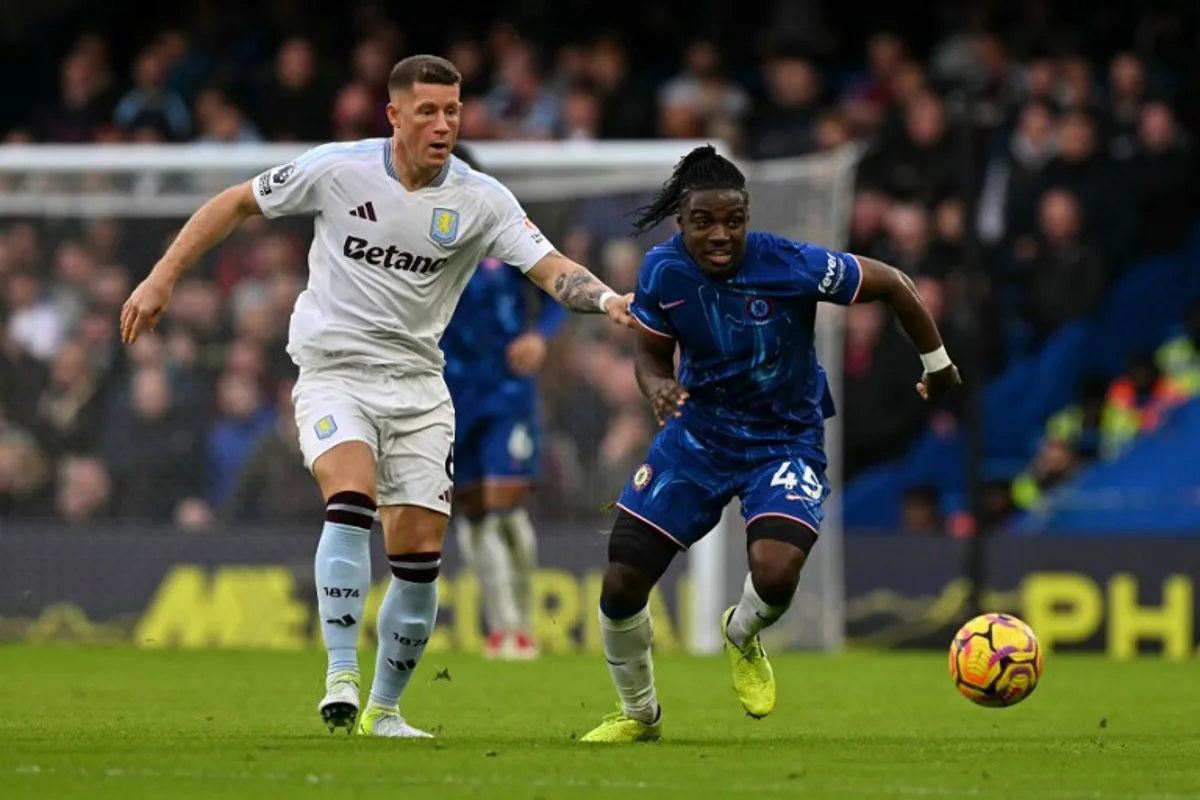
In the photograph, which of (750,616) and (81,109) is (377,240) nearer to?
(750,616)

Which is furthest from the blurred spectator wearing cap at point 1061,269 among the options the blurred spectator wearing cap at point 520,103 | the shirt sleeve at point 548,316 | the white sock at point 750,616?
the white sock at point 750,616

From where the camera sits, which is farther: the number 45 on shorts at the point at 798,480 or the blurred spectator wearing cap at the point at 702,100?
the blurred spectator wearing cap at the point at 702,100

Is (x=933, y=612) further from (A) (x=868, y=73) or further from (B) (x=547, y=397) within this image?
(A) (x=868, y=73)

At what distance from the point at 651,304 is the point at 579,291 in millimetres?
297

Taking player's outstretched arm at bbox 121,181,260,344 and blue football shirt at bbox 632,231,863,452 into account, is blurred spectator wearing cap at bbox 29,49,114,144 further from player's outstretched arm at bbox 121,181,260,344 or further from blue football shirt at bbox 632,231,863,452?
blue football shirt at bbox 632,231,863,452

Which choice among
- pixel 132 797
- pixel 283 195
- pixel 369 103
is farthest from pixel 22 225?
pixel 132 797

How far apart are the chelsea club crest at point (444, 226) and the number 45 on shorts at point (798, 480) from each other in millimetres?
1481

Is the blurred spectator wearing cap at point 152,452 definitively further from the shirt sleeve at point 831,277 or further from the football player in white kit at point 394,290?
the shirt sleeve at point 831,277

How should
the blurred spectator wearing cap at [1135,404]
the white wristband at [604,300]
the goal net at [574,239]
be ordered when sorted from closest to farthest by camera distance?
the white wristband at [604,300] → the goal net at [574,239] → the blurred spectator wearing cap at [1135,404]

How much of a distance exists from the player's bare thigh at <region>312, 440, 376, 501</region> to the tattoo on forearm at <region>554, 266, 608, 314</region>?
901mm

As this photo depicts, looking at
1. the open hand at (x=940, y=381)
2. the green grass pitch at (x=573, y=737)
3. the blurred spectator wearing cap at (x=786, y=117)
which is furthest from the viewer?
the blurred spectator wearing cap at (x=786, y=117)

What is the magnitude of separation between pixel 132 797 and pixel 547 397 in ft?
33.9

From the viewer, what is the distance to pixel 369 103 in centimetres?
1997

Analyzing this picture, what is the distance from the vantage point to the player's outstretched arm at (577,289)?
26.7 feet
